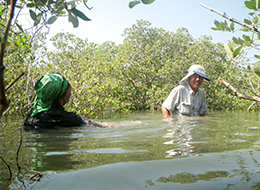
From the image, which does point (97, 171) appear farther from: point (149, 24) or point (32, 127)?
point (149, 24)

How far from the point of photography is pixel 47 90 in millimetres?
3422

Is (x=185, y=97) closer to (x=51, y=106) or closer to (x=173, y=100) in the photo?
(x=173, y=100)

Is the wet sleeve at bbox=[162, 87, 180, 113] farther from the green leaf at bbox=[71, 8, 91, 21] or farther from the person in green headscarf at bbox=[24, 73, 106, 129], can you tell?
the green leaf at bbox=[71, 8, 91, 21]

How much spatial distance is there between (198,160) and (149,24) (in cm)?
2077

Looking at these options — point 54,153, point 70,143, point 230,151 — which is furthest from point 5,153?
point 230,151

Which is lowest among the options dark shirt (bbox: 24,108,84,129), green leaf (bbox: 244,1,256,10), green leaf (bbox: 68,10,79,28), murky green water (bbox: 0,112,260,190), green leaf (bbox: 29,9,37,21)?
murky green water (bbox: 0,112,260,190)

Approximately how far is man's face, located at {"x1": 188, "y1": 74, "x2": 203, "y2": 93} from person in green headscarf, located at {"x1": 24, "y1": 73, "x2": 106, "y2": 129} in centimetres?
307

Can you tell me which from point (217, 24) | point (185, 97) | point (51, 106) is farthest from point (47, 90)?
point (185, 97)

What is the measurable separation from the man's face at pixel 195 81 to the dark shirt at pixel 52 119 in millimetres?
3097

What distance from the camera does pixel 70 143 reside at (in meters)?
2.69

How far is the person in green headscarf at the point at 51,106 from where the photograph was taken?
3.46 m

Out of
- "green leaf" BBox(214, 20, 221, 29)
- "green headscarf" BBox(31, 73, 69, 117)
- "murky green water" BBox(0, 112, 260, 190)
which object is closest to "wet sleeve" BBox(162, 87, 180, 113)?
"green headscarf" BBox(31, 73, 69, 117)

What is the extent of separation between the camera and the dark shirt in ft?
11.7

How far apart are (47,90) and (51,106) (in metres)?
0.31
